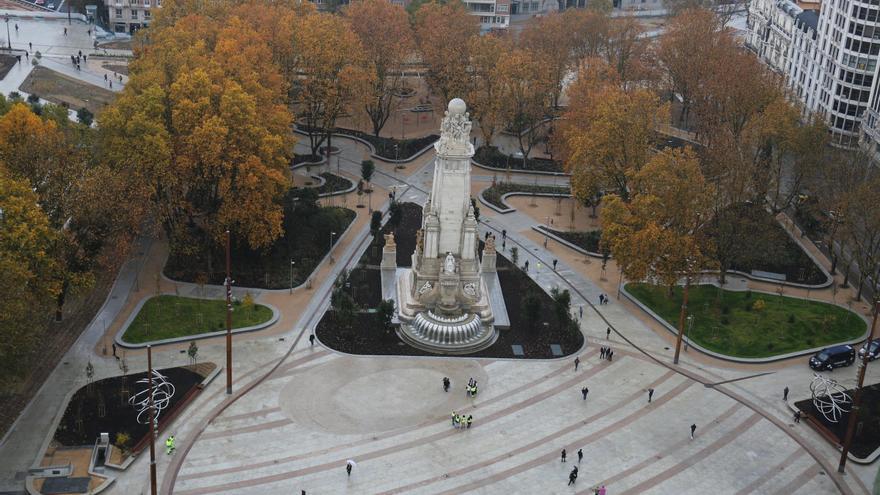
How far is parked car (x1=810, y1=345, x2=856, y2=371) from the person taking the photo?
3169 inches

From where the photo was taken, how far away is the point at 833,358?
8069cm

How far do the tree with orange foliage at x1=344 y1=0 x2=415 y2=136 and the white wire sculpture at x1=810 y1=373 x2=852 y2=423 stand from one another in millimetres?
69258

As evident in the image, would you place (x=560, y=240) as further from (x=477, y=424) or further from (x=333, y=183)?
(x=477, y=424)

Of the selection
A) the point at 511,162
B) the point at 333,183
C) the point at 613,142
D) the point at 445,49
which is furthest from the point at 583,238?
the point at 445,49

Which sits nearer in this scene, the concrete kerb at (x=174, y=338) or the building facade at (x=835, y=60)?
the concrete kerb at (x=174, y=338)

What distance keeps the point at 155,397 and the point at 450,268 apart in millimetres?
Answer: 26223

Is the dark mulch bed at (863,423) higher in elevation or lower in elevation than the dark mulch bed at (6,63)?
lower

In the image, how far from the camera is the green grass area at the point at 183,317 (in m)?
80.3

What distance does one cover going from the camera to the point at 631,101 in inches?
4158

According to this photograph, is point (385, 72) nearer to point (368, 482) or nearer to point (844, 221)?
point (844, 221)

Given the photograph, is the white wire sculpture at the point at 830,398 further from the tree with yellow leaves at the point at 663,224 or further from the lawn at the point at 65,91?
the lawn at the point at 65,91

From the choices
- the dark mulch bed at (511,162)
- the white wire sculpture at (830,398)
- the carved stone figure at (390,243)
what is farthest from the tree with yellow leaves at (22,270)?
the dark mulch bed at (511,162)

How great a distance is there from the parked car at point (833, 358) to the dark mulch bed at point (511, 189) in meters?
44.6

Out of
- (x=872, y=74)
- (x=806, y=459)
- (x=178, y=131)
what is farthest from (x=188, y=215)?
(x=872, y=74)
